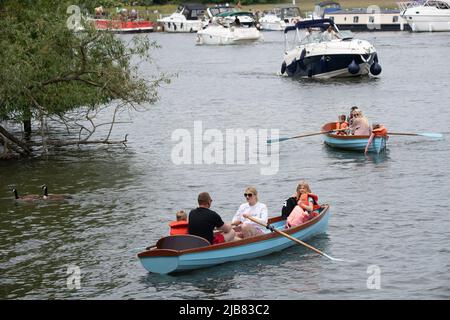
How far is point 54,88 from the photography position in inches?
1479

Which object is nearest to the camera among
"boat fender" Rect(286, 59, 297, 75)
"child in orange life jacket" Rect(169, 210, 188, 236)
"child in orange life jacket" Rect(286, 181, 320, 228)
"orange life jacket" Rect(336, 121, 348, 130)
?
"child in orange life jacket" Rect(169, 210, 188, 236)

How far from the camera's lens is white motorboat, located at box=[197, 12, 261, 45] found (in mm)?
107438

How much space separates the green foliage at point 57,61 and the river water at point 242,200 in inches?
101

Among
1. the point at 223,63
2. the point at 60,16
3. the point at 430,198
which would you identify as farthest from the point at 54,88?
the point at 223,63

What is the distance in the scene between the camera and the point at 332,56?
6612 centimetres

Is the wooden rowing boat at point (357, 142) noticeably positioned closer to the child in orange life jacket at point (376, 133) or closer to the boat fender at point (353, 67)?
the child in orange life jacket at point (376, 133)

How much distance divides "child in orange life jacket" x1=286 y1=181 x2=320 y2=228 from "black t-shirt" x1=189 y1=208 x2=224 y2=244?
3.41 metres

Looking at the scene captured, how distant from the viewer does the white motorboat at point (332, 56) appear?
65.4 meters

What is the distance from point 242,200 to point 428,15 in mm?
81850

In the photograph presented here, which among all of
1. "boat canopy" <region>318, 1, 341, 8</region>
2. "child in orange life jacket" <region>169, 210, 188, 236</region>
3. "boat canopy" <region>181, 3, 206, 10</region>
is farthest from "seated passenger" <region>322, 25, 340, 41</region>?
"boat canopy" <region>181, 3, 206, 10</region>

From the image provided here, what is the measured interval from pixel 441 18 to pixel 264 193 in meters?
81.0

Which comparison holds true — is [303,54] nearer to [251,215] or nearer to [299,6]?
[251,215]

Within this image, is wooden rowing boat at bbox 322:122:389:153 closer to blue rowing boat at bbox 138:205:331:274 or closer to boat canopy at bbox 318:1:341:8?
blue rowing boat at bbox 138:205:331:274
